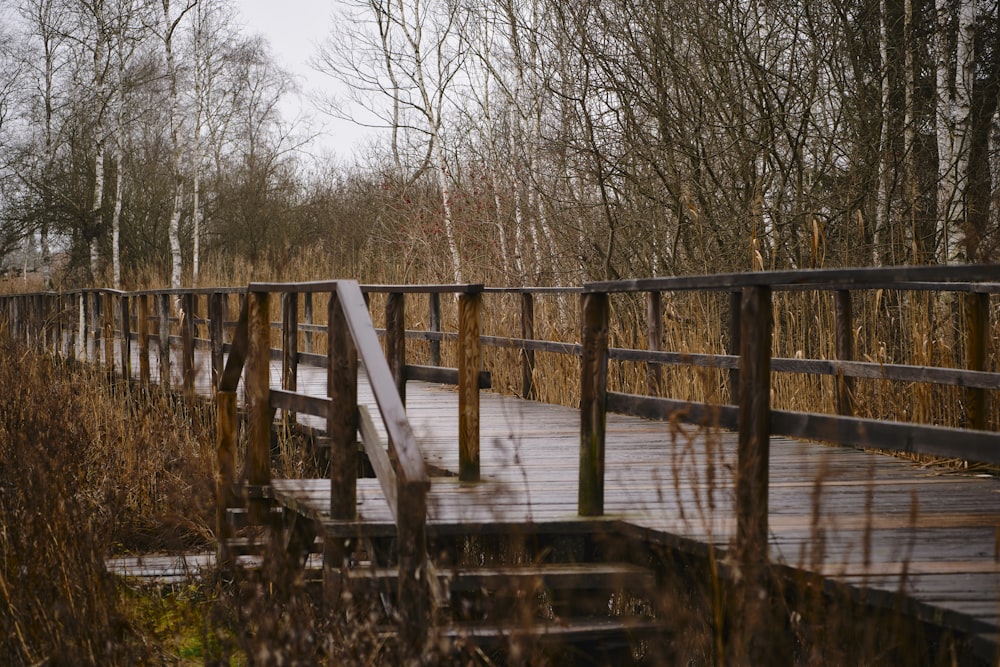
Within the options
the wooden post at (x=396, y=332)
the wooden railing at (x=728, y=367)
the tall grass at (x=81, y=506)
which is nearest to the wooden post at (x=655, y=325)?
the wooden railing at (x=728, y=367)

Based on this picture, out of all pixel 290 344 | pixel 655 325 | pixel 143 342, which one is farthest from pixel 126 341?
pixel 655 325

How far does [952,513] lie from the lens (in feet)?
14.1

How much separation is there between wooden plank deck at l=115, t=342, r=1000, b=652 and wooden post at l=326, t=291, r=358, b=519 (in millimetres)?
114

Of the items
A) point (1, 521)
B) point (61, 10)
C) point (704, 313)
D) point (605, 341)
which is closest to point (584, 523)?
point (605, 341)

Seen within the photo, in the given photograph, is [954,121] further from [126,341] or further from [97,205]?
[97,205]

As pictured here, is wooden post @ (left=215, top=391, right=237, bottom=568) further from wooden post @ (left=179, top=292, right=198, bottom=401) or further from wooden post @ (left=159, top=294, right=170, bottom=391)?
wooden post @ (left=179, top=292, right=198, bottom=401)

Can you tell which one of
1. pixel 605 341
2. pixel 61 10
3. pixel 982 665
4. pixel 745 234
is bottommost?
pixel 982 665

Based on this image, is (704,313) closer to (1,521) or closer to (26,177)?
(1,521)

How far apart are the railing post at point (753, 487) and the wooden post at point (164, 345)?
21.2 feet

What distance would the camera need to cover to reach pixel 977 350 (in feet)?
17.6

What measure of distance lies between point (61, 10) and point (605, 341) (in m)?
26.9

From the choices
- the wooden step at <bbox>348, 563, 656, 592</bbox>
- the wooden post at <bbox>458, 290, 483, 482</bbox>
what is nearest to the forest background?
the wooden step at <bbox>348, 563, 656, 592</bbox>

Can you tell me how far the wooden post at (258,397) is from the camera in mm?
5191

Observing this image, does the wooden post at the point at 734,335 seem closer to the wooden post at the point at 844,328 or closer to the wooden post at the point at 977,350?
the wooden post at the point at 844,328
